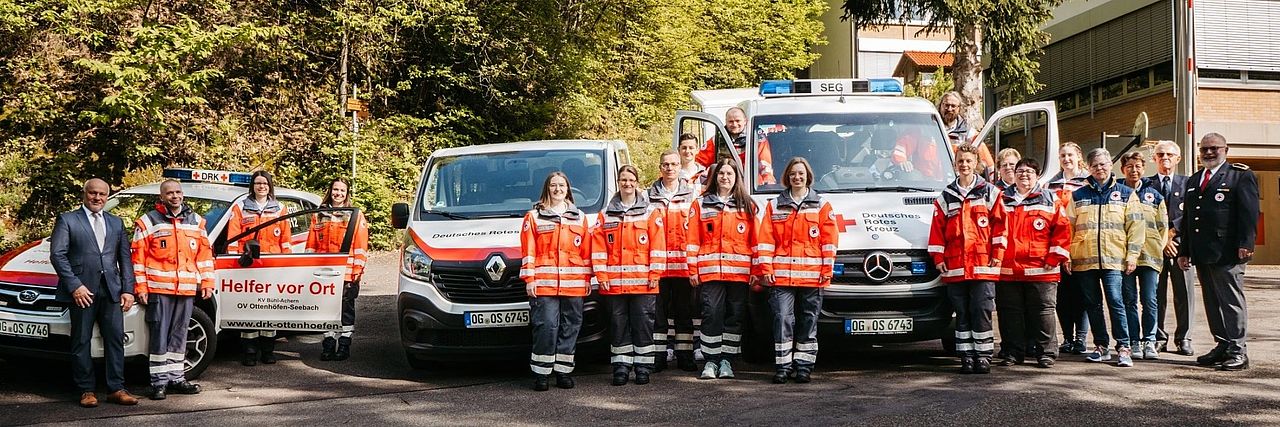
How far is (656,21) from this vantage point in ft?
95.2

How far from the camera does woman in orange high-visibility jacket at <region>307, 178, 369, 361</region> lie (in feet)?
32.1

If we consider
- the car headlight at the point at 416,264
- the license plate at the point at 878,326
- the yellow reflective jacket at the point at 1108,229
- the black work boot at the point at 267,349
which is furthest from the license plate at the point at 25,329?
the yellow reflective jacket at the point at 1108,229

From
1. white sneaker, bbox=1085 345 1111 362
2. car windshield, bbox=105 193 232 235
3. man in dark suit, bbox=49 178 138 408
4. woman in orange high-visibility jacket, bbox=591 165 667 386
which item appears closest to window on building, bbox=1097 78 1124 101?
white sneaker, bbox=1085 345 1111 362

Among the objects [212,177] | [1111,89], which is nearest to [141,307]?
[212,177]

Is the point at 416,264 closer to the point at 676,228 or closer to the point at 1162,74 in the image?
the point at 676,228

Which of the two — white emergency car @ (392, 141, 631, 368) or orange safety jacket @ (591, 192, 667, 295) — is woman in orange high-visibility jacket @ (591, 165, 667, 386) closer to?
orange safety jacket @ (591, 192, 667, 295)

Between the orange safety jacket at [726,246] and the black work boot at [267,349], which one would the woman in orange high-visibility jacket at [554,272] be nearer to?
the orange safety jacket at [726,246]

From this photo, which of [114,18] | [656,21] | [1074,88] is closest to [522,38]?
[656,21]

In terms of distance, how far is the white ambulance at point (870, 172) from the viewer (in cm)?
848

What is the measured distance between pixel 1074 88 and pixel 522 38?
547 inches

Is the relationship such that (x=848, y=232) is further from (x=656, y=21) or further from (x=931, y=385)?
(x=656, y=21)

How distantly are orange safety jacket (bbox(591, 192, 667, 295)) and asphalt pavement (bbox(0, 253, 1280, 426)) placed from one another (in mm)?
784

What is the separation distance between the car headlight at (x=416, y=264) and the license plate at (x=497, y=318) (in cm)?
48

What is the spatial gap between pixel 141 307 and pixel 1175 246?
8033mm
